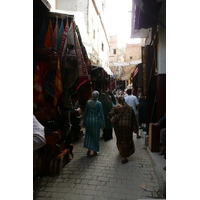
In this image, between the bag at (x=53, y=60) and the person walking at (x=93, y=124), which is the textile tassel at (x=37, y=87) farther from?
the person walking at (x=93, y=124)

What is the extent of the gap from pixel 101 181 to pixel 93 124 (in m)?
1.57

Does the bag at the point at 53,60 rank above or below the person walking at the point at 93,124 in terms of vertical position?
above

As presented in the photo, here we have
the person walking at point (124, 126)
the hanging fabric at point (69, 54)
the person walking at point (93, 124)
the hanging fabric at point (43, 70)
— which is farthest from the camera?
the person walking at point (93, 124)

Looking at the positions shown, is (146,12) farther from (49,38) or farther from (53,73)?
(53,73)

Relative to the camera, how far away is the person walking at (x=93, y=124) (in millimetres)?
4527

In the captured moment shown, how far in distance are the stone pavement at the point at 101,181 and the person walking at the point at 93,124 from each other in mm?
311

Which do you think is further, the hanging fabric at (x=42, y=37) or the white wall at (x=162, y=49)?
the white wall at (x=162, y=49)

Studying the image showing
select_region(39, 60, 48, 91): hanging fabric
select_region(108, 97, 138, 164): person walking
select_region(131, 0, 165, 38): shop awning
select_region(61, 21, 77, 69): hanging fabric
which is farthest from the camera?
select_region(108, 97, 138, 164): person walking

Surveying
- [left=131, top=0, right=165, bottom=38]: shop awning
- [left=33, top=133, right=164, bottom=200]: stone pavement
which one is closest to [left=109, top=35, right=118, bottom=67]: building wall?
[left=131, top=0, right=165, bottom=38]: shop awning

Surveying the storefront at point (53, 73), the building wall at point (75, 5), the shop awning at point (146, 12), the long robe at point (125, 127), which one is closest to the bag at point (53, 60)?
the storefront at point (53, 73)

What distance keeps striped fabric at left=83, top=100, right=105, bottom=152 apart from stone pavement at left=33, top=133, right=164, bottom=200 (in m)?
0.36

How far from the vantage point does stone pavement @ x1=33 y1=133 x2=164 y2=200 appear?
110 inches

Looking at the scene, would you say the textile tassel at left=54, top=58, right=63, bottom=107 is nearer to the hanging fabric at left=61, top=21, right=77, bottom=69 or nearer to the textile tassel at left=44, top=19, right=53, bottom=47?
the hanging fabric at left=61, top=21, right=77, bottom=69

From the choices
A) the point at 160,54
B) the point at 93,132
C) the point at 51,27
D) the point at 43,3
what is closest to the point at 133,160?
the point at 93,132
